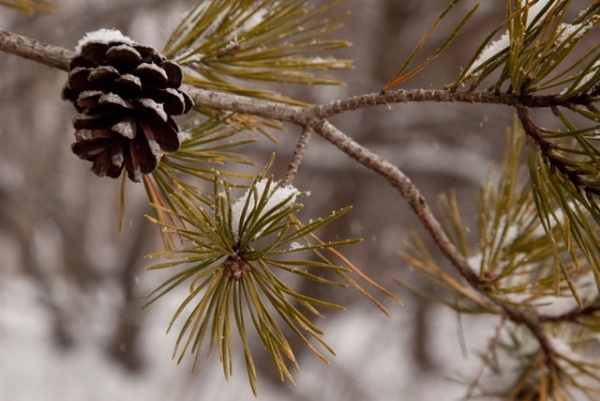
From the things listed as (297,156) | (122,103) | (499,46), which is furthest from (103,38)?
(499,46)

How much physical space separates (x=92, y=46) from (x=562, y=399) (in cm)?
62

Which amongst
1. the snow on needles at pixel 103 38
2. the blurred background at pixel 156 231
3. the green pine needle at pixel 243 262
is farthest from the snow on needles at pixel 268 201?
the blurred background at pixel 156 231

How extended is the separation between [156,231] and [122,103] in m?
3.53

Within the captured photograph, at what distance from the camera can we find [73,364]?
136 inches

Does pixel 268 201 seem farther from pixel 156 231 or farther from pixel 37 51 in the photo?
pixel 156 231

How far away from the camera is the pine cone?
1.42ft

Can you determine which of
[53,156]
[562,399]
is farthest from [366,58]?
[562,399]

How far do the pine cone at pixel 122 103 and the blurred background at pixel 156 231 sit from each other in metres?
2.61

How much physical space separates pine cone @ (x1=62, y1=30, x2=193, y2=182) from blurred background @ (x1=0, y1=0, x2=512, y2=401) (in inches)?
103

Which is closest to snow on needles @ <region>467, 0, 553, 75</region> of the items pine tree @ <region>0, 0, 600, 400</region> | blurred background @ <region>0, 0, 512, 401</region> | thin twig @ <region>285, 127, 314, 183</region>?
pine tree @ <region>0, 0, 600, 400</region>

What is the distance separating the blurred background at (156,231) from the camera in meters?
3.41

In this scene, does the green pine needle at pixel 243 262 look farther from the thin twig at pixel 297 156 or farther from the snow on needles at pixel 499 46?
the snow on needles at pixel 499 46

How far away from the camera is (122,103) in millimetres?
432

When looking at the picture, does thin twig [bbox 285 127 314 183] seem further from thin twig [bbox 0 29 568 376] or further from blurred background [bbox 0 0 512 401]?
blurred background [bbox 0 0 512 401]
